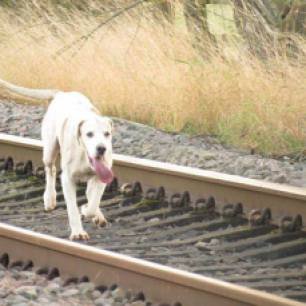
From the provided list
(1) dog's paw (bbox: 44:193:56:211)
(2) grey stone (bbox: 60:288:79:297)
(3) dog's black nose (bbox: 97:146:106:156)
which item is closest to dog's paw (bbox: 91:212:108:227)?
(1) dog's paw (bbox: 44:193:56:211)

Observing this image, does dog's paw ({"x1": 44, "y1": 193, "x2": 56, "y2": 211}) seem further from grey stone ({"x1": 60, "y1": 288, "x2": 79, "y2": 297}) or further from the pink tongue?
grey stone ({"x1": 60, "y1": 288, "x2": 79, "y2": 297})

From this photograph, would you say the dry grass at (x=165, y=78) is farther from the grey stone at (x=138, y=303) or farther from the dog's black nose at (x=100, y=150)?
the grey stone at (x=138, y=303)

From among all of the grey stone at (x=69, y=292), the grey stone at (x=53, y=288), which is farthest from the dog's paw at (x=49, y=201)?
the grey stone at (x=69, y=292)

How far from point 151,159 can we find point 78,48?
14.2ft

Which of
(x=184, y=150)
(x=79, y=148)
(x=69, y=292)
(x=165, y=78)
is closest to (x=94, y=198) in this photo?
(x=79, y=148)

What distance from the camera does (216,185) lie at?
802 cm

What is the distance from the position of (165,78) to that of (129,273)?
6.08 metres

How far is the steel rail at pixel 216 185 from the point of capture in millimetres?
7613

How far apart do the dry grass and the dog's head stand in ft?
11.1

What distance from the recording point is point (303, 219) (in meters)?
7.47

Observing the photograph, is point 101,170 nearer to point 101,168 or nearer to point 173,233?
point 101,168

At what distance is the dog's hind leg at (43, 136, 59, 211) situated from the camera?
7.65 m

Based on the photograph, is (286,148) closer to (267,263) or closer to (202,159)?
(202,159)

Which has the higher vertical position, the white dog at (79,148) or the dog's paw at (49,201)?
the white dog at (79,148)
